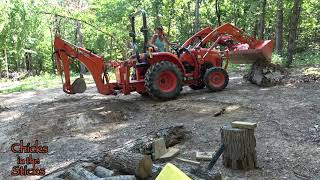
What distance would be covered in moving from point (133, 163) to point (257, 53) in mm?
7682

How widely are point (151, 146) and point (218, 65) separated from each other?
6.27m

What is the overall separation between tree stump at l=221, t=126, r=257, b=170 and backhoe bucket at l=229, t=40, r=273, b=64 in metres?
6.50

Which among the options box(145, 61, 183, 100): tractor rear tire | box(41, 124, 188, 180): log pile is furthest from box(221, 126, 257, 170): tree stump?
box(145, 61, 183, 100): tractor rear tire

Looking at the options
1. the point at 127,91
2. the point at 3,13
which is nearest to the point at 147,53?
the point at 127,91

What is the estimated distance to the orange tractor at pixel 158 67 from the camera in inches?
382

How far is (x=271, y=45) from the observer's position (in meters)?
11.5

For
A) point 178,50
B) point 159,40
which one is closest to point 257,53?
point 178,50

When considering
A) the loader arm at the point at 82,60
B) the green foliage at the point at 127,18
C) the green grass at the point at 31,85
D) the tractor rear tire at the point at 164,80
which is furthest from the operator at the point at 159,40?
the green foliage at the point at 127,18

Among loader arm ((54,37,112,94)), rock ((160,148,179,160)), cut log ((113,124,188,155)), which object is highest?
loader arm ((54,37,112,94))

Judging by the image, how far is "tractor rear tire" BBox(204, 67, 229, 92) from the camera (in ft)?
35.1

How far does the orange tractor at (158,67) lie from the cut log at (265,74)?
0.24 metres

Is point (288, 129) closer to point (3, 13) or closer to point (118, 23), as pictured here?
point (3, 13)

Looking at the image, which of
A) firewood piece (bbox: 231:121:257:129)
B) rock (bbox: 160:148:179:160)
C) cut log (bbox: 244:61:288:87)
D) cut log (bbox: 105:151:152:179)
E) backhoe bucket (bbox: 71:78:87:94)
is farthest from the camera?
cut log (bbox: 244:61:288:87)

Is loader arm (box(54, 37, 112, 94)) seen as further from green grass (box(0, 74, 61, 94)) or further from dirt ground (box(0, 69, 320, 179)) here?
green grass (box(0, 74, 61, 94))
